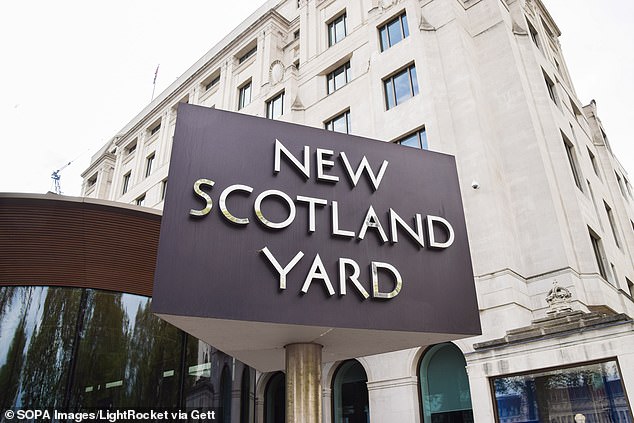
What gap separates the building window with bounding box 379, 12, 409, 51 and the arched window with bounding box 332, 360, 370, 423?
15362 mm

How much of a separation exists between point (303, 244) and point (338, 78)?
Result: 20226 mm

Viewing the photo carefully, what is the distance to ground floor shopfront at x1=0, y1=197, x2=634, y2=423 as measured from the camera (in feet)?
35.6

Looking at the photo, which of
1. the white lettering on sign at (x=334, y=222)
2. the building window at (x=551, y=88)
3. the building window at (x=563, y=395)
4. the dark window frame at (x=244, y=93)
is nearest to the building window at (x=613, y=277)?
the building window at (x=551, y=88)

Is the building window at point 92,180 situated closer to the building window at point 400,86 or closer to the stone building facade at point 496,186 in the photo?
the stone building facade at point 496,186

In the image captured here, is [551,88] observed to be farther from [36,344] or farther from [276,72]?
[36,344]

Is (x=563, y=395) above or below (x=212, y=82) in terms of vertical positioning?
below

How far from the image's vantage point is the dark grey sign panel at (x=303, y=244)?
27.2 ft

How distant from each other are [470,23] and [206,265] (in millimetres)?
21451

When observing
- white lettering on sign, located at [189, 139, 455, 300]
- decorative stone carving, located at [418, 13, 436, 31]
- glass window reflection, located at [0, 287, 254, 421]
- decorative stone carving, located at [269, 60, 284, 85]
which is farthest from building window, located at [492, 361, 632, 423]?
decorative stone carving, located at [269, 60, 284, 85]

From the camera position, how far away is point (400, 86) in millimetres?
23109

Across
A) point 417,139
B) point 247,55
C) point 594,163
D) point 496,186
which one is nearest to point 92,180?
point 247,55

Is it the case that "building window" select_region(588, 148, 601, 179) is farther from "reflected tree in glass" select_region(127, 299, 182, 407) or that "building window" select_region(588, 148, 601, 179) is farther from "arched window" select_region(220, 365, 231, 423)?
"reflected tree in glass" select_region(127, 299, 182, 407)

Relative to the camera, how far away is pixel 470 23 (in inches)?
968

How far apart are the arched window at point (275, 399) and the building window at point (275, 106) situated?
15.7 metres
